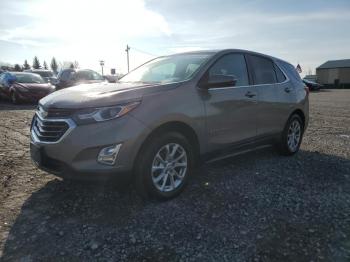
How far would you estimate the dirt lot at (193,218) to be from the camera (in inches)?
123

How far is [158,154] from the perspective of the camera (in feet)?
13.0

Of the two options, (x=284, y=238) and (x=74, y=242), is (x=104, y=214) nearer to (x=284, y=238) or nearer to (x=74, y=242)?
(x=74, y=242)

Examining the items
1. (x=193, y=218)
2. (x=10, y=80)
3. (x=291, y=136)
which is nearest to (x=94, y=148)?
(x=193, y=218)

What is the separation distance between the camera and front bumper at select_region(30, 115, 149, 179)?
11.6 feet

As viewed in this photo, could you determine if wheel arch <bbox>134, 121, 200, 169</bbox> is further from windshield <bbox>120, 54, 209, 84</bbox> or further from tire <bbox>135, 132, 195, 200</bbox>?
windshield <bbox>120, 54, 209, 84</bbox>

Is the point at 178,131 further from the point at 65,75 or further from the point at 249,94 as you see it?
the point at 65,75

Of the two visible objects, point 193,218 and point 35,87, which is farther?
point 35,87

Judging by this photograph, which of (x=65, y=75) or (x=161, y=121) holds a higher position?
(x=65, y=75)

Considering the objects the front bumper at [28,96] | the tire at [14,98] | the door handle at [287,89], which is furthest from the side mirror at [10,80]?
the door handle at [287,89]

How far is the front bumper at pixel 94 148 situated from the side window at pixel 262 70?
8.31 feet

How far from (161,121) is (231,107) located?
51.5 inches

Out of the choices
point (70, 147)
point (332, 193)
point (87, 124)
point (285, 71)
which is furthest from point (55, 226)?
point (285, 71)

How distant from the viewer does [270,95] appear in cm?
566

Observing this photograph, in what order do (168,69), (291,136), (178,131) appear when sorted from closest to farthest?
1. (178,131)
2. (168,69)
3. (291,136)
